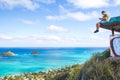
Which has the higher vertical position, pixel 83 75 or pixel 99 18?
pixel 99 18

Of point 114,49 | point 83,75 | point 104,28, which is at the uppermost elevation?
point 104,28

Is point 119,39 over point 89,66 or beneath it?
over

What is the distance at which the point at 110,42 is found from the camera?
16.3 meters

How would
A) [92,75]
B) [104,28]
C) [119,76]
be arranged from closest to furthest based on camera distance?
[119,76]
[92,75]
[104,28]

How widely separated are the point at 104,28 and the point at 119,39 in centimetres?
161

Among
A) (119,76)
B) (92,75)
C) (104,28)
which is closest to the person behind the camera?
(119,76)

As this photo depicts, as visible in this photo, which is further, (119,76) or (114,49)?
→ (114,49)

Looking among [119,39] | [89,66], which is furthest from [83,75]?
[119,39]

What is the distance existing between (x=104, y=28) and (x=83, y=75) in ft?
9.24

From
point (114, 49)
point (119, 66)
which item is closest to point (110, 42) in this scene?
point (114, 49)

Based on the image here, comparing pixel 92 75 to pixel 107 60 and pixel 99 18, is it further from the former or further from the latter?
pixel 99 18

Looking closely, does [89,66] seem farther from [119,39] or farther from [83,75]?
[119,39]

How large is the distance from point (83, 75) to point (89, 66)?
0.56 metres

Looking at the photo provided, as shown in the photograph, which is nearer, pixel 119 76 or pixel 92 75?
pixel 119 76
